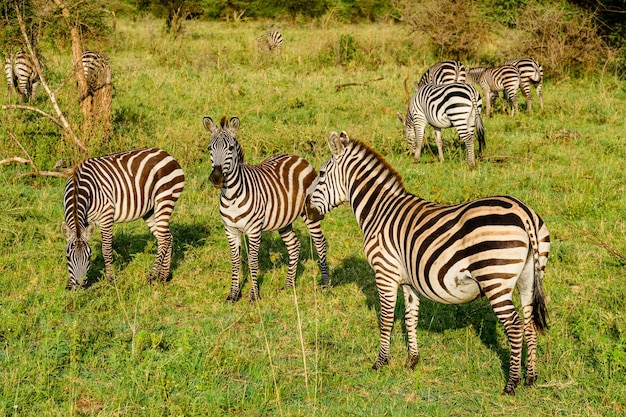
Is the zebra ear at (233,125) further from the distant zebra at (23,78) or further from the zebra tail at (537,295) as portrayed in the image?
the distant zebra at (23,78)

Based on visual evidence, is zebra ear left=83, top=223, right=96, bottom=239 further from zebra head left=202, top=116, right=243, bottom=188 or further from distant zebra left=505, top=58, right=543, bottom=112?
Result: distant zebra left=505, top=58, right=543, bottom=112

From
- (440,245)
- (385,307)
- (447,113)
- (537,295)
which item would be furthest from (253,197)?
(447,113)

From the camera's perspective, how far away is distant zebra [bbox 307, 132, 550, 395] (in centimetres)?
487

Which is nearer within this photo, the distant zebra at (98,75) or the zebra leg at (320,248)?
the zebra leg at (320,248)

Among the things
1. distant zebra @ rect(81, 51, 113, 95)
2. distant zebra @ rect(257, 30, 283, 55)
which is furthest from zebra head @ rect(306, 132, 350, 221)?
distant zebra @ rect(257, 30, 283, 55)

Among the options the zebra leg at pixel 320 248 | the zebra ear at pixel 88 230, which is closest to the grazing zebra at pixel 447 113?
the zebra leg at pixel 320 248

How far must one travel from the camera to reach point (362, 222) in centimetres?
611

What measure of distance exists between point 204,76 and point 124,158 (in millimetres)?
9696

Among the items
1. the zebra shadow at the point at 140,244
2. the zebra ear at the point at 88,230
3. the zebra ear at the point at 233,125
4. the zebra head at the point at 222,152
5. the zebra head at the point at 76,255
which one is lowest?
the zebra shadow at the point at 140,244

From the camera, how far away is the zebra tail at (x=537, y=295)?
4.93 m

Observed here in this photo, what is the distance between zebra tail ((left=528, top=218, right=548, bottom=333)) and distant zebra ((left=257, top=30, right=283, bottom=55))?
17.6 m

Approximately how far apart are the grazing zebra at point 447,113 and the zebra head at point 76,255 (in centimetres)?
745

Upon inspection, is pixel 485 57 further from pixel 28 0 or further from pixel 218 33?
pixel 28 0

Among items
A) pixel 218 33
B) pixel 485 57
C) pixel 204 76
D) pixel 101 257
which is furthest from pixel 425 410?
pixel 218 33
